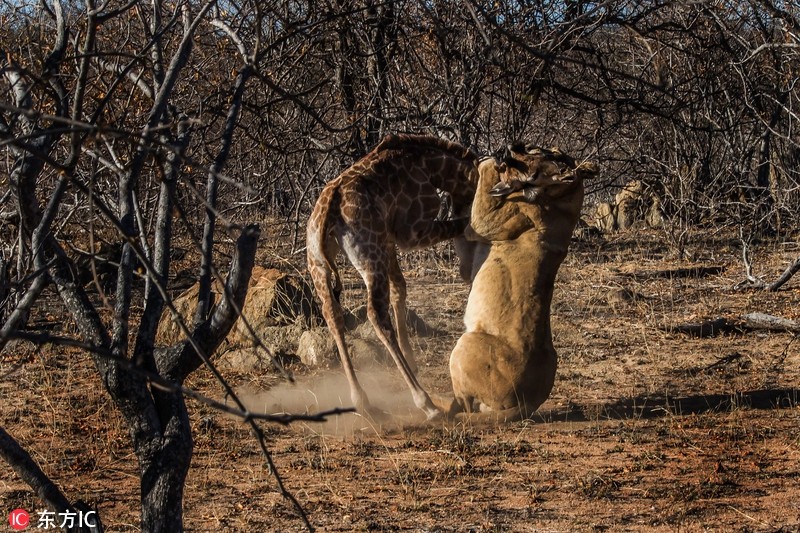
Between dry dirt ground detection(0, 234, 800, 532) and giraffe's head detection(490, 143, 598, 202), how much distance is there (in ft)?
5.32

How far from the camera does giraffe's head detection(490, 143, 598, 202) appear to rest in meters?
6.43

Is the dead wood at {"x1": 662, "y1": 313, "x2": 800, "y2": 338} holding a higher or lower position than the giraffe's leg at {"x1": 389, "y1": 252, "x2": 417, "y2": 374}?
lower

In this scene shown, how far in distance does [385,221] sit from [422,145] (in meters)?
0.63

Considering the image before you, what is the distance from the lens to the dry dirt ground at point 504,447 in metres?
5.23

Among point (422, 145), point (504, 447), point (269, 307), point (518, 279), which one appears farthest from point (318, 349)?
point (504, 447)

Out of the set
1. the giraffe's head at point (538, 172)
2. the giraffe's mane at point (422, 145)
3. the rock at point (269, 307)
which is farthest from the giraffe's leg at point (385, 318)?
the rock at point (269, 307)

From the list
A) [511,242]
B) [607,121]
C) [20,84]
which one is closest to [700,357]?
[511,242]

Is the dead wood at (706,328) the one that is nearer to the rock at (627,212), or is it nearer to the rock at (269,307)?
the rock at (269,307)

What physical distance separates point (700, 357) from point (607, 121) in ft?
17.8

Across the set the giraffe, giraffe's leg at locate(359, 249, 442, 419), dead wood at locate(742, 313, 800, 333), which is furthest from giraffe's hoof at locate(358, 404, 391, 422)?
dead wood at locate(742, 313, 800, 333)

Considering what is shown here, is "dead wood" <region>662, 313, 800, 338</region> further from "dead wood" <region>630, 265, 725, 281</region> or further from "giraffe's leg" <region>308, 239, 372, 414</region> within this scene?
"giraffe's leg" <region>308, 239, 372, 414</region>

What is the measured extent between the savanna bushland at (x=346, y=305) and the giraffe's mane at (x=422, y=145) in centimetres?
67

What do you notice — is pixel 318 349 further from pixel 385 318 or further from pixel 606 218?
pixel 606 218

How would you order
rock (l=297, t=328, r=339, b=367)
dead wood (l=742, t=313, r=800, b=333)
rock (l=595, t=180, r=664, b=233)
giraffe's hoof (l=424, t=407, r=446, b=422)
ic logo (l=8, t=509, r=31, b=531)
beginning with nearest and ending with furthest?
ic logo (l=8, t=509, r=31, b=531) < giraffe's hoof (l=424, t=407, r=446, b=422) < rock (l=297, t=328, r=339, b=367) < dead wood (l=742, t=313, r=800, b=333) < rock (l=595, t=180, r=664, b=233)
